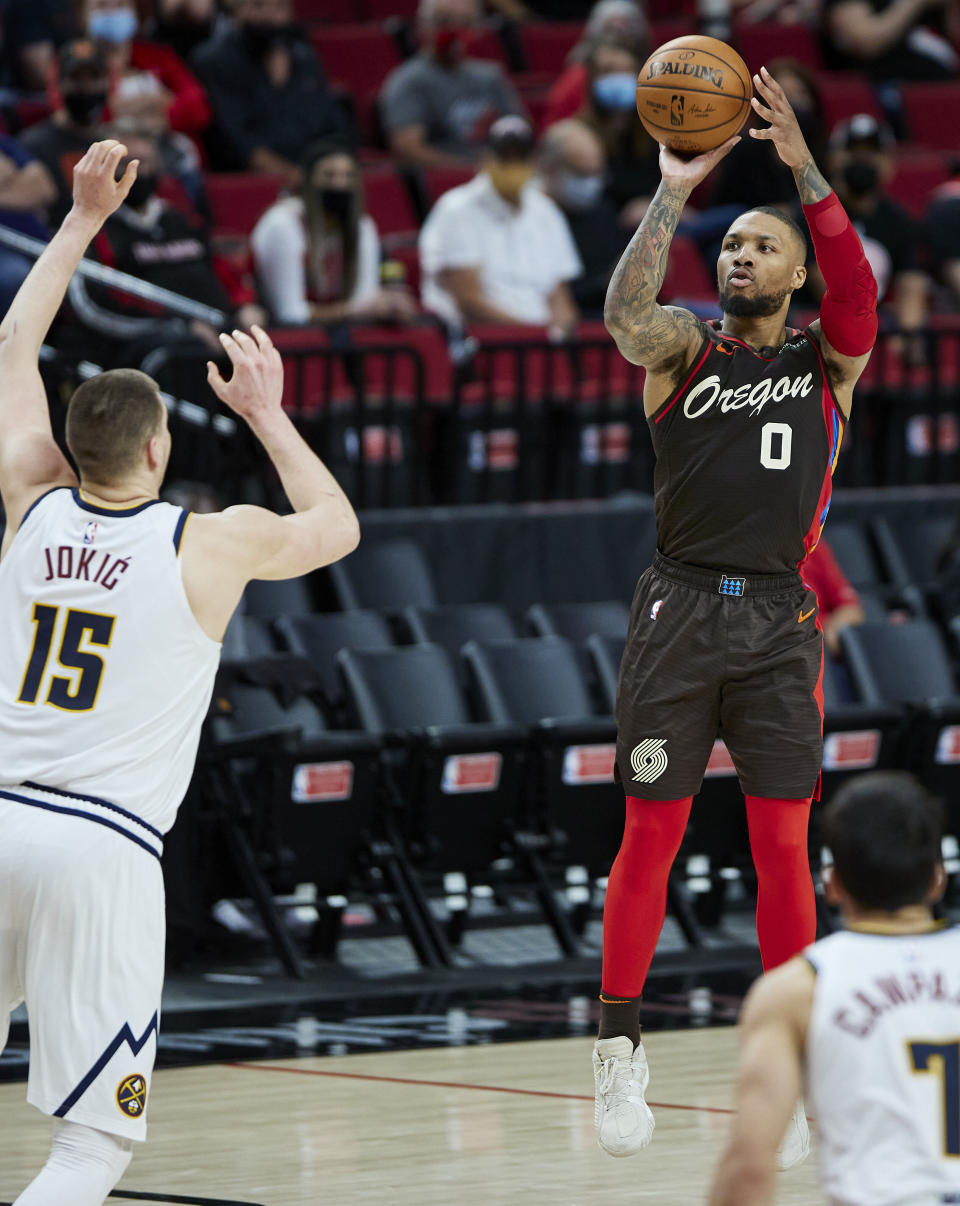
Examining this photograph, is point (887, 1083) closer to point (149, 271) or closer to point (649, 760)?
point (649, 760)

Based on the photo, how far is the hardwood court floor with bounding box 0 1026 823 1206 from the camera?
5320mm

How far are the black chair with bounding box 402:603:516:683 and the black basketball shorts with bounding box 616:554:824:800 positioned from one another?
163 inches

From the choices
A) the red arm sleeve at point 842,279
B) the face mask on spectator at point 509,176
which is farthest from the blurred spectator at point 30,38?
the red arm sleeve at point 842,279

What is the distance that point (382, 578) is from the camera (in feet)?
33.2

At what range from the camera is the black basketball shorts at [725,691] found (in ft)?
17.5

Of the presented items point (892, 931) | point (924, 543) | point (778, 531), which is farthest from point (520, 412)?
point (892, 931)

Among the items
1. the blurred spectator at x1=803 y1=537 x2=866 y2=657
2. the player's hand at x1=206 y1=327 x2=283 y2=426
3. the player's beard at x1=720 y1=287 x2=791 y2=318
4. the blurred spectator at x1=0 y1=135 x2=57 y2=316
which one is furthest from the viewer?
the blurred spectator at x1=0 y1=135 x2=57 y2=316

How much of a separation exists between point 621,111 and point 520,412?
2.74 meters

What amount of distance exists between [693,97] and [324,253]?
235 inches

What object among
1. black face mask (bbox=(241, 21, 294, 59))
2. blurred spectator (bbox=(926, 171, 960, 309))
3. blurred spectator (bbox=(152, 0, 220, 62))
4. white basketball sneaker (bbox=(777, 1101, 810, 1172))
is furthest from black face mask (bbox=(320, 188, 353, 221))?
white basketball sneaker (bbox=(777, 1101, 810, 1172))

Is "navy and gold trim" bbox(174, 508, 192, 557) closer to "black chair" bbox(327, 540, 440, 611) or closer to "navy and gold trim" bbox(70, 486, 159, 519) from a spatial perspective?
"navy and gold trim" bbox(70, 486, 159, 519)

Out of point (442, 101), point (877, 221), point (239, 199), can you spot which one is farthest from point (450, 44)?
point (877, 221)

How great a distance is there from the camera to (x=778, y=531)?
5367 millimetres

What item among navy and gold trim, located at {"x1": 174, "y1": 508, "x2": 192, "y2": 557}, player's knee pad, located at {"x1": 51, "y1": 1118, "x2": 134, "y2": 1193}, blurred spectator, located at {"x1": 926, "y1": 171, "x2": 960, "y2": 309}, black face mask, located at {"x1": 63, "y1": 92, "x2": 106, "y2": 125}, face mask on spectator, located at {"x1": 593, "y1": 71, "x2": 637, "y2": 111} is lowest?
player's knee pad, located at {"x1": 51, "y1": 1118, "x2": 134, "y2": 1193}
